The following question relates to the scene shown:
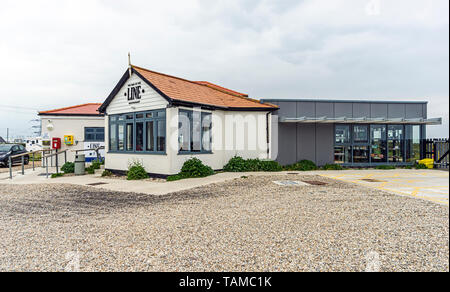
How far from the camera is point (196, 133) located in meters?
11.2

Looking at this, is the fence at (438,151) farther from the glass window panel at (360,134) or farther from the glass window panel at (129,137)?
the glass window panel at (129,137)

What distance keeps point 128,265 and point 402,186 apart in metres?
8.81

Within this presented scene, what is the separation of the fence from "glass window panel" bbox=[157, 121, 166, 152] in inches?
569

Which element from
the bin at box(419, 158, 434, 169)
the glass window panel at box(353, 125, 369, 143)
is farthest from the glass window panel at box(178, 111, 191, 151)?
the bin at box(419, 158, 434, 169)

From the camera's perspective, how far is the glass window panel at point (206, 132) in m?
11.5

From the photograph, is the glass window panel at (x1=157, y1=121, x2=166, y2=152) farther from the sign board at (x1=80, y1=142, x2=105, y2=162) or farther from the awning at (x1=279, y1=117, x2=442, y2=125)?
the sign board at (x1=80, y1=142, x2=105, y2=162)

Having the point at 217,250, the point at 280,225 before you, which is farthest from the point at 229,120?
the point at 217,250

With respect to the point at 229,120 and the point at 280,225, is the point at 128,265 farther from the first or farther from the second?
the point at 229,120

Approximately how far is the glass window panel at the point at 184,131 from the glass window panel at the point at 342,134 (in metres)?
8.36

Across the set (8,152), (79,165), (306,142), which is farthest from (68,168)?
(306,142)

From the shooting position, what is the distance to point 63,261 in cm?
315
